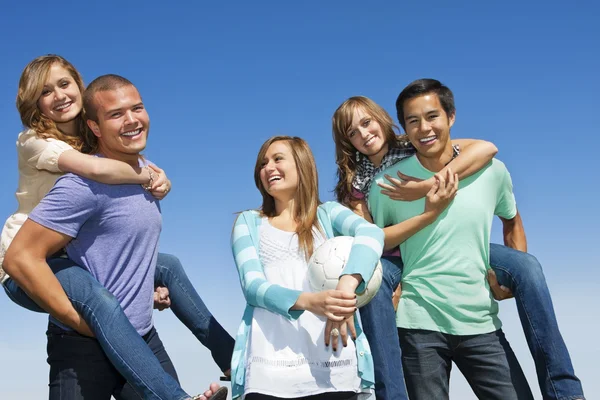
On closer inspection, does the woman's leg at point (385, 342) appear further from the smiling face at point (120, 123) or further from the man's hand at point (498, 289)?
the smiling face at point (120, 123)

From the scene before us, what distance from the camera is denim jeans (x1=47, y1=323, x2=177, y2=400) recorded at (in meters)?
5.85

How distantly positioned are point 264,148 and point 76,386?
9.13ft

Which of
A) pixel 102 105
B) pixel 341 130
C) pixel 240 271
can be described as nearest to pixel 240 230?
pixel 240 271

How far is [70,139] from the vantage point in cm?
672

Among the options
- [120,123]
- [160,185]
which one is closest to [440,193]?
[160,185]

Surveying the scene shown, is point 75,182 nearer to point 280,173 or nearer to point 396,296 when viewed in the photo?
point 280,173

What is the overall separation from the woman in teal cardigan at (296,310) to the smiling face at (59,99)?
2120 mm

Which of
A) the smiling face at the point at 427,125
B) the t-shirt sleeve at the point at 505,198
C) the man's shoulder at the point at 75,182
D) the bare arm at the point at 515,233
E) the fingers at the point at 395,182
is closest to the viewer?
the man's shoulder at the point at 75,182

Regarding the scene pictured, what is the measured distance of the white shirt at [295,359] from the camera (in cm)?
548

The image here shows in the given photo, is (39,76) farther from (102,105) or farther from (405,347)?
(405,347)

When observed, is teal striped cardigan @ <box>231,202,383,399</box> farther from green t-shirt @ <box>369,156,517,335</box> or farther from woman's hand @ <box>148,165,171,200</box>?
green t-shirt @ <box>369,156,517,335</box>

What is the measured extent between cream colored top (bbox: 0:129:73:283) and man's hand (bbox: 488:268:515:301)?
4.48 metres

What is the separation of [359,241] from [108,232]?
227 cm

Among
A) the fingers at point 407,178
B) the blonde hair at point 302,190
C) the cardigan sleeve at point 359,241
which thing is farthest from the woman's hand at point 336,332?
the fingers at point 407,178
